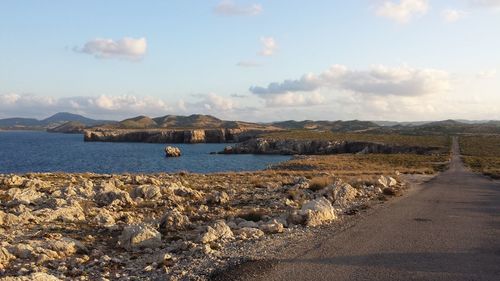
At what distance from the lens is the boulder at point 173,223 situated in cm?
1848

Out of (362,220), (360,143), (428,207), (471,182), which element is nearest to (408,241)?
(362,220)

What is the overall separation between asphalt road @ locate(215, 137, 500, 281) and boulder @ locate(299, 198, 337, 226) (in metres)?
1.45

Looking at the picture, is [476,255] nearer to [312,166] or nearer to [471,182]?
[471,182]

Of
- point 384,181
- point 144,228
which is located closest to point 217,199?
point 144,228

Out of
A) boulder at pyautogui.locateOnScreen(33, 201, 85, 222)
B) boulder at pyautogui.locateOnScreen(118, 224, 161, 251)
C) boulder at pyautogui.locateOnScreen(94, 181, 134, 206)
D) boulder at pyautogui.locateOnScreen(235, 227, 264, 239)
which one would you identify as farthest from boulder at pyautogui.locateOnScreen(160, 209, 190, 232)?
boulder at pyautogui.locateOnScreen(94, 181, 134, 206)

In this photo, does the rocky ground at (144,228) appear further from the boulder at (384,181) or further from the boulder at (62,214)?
the boulder at (384,181)

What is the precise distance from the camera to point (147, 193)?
87.8ft

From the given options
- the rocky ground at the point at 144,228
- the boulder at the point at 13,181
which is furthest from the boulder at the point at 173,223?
the boulder at the point at 13,181

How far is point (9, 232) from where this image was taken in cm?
1656

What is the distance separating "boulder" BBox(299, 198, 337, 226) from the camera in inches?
778

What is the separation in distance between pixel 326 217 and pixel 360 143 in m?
109

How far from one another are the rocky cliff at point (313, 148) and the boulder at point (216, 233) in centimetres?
9466

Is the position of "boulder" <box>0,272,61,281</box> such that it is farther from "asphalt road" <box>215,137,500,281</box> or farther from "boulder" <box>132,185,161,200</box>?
"boulder" <box>132,185,161,200</box>

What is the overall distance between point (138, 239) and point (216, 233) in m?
2.82
